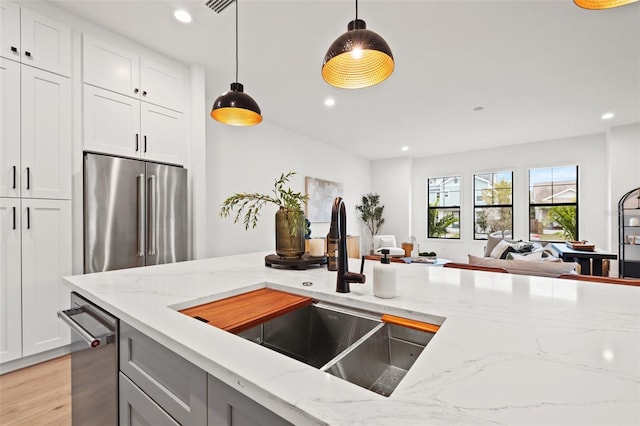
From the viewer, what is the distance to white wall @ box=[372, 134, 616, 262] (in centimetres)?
545

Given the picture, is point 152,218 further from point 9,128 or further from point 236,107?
point 236,107

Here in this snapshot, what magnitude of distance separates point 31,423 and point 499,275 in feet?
8.84

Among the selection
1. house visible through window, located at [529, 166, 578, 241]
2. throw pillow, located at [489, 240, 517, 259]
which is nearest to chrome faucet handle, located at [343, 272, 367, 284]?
throw pillow, located at [489, 240, 517, 259]

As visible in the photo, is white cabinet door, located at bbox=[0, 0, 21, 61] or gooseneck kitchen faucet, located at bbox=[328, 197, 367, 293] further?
white cabinet door, located at bbox=[0, 0, 21, 61]

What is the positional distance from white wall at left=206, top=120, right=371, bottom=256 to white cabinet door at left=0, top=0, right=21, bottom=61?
191cm

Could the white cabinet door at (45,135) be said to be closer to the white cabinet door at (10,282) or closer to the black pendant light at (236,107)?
the white cabinet door at (10,282)

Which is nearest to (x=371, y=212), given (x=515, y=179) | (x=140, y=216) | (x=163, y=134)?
(x=515, y=179)

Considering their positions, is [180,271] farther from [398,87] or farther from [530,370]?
[398,87]

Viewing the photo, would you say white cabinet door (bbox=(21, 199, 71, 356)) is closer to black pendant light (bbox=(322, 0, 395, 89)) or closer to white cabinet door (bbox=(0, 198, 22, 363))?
white cabinet door (bbox=(0, 198, 22, 363))

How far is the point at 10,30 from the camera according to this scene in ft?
6.86

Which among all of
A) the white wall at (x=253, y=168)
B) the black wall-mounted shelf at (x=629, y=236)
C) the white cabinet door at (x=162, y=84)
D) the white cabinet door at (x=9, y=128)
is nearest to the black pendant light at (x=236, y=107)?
the white cabinet door at (x=162, y=84)

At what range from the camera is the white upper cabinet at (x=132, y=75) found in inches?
97.0

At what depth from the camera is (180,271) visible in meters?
1.55

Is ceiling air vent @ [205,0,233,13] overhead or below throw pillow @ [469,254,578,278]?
overhead
